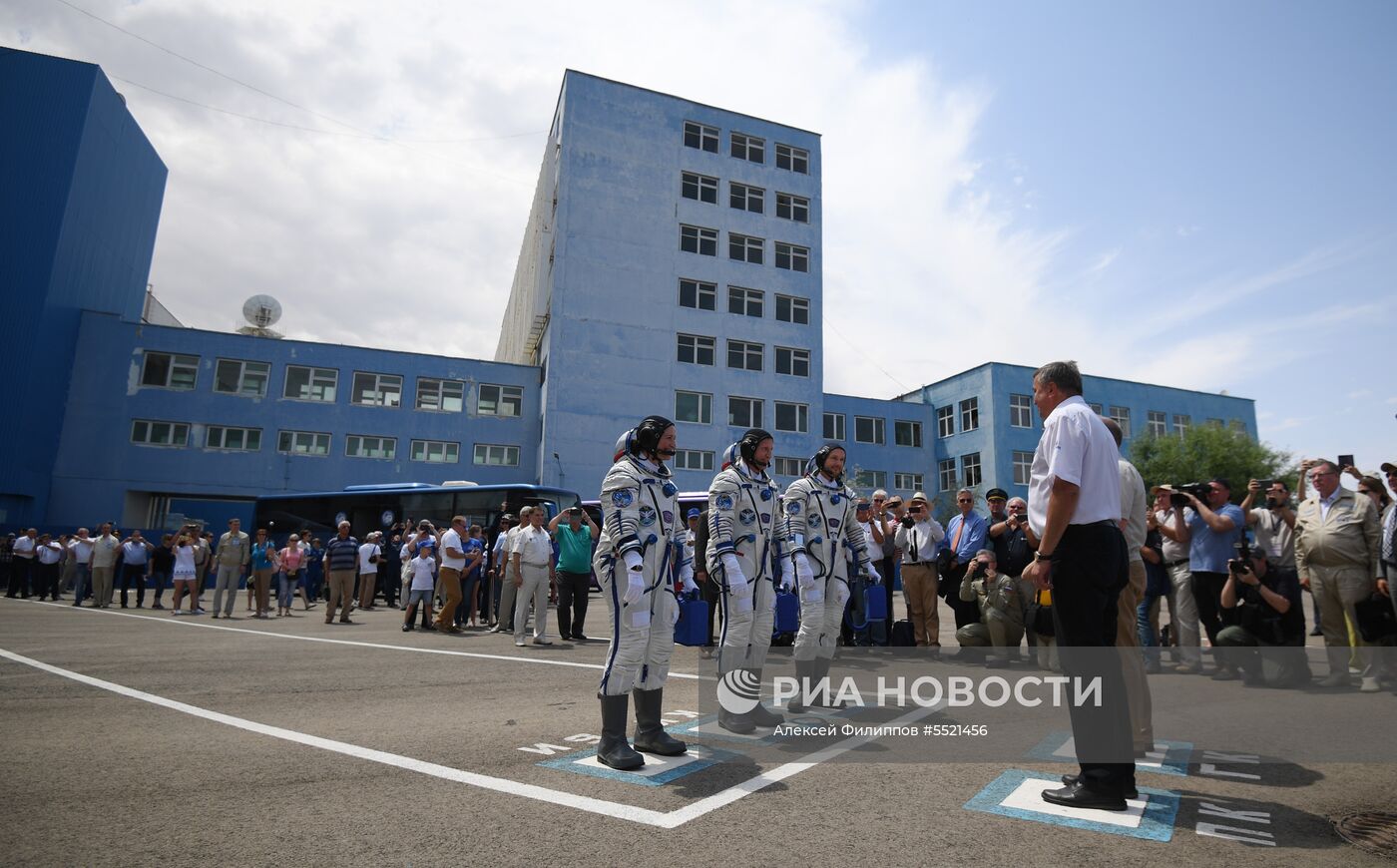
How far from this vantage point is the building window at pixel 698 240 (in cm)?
4328

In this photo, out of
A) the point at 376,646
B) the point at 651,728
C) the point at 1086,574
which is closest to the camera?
the point at 1086,574

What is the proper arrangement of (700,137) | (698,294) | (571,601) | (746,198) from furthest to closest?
(746,198), (700,137), (698,294), (571,601)

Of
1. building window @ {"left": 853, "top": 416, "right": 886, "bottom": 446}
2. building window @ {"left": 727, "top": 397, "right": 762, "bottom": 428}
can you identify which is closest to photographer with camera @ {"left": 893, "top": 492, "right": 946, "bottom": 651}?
building window @ {"left": 727, "top": 397, "right": 762, "bottom": 428}

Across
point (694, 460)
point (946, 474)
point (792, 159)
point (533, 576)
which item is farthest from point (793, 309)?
point (533, 576)

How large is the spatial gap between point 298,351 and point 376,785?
4118 cm

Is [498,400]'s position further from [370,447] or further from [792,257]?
[792,257]

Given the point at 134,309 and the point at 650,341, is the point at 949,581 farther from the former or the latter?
the point at 134,309

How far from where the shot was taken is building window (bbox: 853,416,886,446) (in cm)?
4978

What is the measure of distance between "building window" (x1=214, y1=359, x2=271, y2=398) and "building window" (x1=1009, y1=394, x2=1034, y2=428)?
4463cm

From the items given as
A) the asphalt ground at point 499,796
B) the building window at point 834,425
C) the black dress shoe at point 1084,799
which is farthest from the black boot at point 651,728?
the building window at point 834,425

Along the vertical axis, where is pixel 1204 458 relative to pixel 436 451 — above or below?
above

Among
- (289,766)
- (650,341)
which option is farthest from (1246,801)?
(650,341)

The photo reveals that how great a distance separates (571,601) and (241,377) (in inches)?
1382

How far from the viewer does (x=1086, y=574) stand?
406cm
